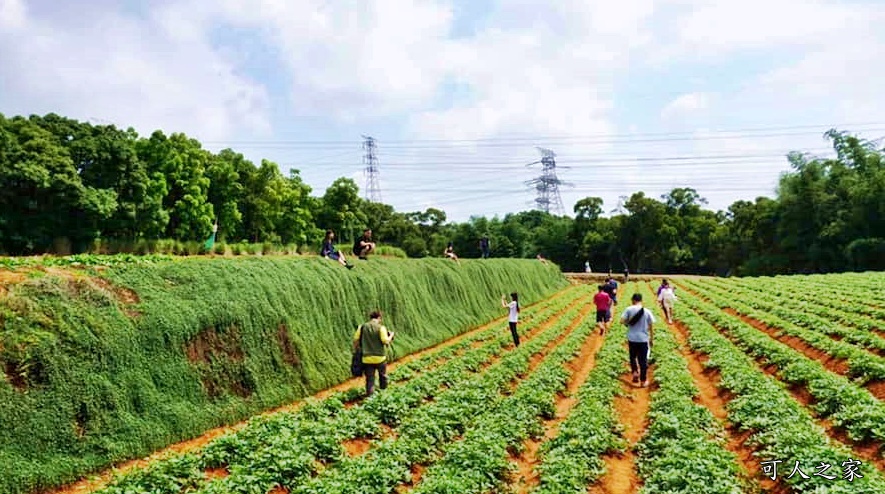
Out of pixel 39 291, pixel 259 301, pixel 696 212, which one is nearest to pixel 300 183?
pixel 259 301

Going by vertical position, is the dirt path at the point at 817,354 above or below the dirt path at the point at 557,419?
above

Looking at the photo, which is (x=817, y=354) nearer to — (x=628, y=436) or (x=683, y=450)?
(x=628, y=436)

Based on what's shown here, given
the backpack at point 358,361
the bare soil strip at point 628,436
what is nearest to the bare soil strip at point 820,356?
the bare soil strip at point 628,436

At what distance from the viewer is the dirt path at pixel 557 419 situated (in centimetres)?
790

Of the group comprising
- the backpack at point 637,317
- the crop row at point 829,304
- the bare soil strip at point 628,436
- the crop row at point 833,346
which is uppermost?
the backpack at point 637,317

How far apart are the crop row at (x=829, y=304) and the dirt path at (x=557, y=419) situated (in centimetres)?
836

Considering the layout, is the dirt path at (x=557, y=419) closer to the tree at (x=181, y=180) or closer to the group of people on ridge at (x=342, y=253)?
the group of people on ridge at (x=342, y=253)

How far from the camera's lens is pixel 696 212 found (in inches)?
3290

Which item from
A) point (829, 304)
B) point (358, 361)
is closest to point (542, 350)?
point (358, 361)

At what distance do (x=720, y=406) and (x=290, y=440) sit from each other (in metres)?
8.82

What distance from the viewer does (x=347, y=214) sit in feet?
191

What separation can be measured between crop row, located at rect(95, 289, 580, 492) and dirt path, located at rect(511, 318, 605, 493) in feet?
9.02

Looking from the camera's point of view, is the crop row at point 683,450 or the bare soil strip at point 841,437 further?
the bare soil strip at point 841,437

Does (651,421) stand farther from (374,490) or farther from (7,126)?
(7,126)
